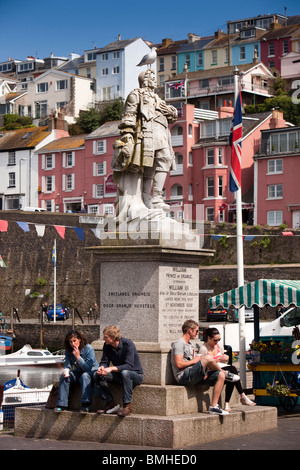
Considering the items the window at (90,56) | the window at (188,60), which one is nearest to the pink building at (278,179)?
the window at (188,60)

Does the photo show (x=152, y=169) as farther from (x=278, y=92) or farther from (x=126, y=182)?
(x=278, y=92)

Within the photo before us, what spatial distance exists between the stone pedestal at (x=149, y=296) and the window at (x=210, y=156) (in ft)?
197

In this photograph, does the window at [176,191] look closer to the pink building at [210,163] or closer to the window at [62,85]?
the pink building at [210,163]

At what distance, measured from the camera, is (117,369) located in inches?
480

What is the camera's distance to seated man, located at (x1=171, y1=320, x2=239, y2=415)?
12.5 metres

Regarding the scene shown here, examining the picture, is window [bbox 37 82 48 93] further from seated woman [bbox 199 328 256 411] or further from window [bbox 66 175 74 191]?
seated woman [bbox 199 328 256 411]

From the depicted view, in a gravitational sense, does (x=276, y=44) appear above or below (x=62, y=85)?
above

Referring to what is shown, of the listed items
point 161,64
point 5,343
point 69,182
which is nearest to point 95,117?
point 69,182

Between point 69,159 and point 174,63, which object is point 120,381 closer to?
point 69,159

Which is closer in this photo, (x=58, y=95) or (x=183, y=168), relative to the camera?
(x=183, y=168)

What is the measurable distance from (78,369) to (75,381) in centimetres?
22

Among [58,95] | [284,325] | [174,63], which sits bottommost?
[284,325]

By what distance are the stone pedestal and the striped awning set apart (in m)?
4.01

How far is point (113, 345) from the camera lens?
12297mm
